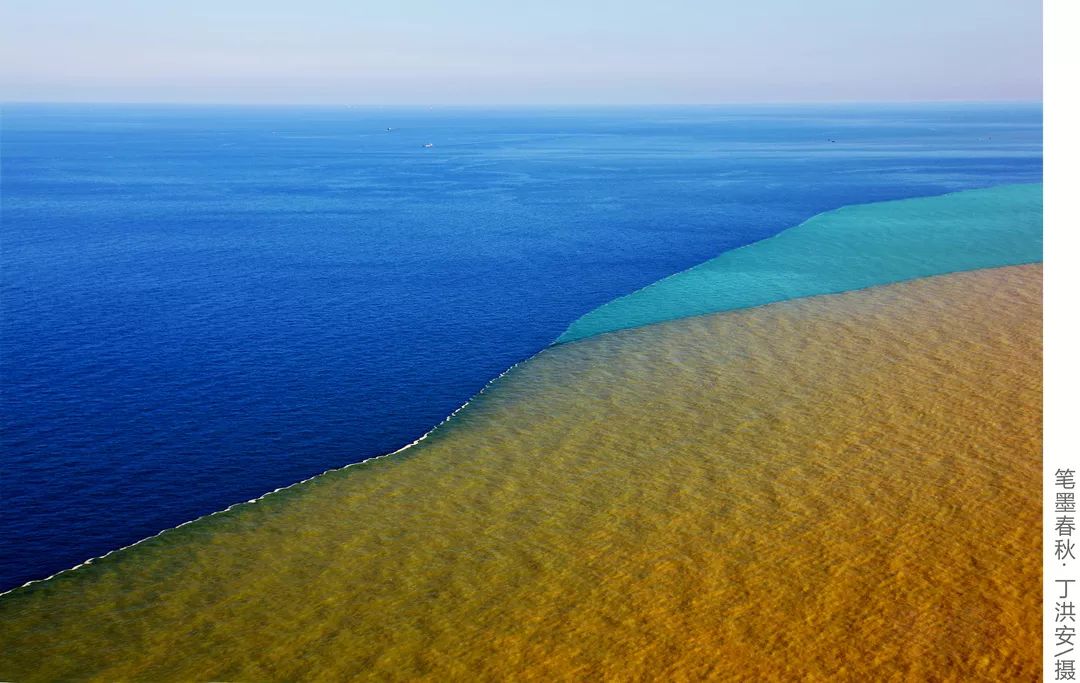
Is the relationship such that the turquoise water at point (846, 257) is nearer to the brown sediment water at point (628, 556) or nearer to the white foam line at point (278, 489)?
the white foam line at point (278, 489)

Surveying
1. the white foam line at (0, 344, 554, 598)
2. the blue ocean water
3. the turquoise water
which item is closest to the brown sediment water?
the white foam line at (0, 344, 554, 598)

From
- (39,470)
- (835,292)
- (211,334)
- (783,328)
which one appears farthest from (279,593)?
(835,292)

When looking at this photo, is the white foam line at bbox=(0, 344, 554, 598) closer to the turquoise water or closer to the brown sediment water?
the brown sediment water

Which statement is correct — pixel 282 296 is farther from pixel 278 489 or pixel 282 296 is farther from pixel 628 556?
pixel 628 556

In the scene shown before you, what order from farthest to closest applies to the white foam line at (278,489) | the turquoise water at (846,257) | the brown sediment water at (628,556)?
the turquoise water at (846,257), the white foam line at (278,489), the brown sediment water at (628,556)

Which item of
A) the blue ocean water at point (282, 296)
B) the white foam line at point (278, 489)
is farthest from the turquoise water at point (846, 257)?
the white foam line at point (278, 489)
